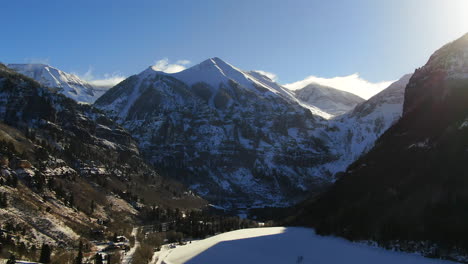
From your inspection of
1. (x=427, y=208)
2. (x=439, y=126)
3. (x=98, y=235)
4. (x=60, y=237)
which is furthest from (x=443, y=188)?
(x=98, y=235)

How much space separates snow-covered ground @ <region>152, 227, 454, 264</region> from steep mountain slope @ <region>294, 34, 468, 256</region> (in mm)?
5912

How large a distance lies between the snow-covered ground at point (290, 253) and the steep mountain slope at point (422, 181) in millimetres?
5912

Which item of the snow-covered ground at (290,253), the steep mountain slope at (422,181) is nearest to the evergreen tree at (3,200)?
the snow-covered ground at (290,253)

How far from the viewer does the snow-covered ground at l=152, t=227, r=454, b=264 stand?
350 ft

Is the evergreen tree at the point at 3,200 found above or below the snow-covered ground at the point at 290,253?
above

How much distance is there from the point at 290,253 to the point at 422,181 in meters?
44.3

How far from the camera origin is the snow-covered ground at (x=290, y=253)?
10669 cm

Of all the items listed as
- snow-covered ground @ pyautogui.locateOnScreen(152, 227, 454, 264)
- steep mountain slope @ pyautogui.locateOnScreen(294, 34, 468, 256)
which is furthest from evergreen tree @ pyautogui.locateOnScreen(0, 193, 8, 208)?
steep mountain slope @ pyautogui.locateOnScreen(294, 34, 468, 256)

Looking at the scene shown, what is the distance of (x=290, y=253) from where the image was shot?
399 ft

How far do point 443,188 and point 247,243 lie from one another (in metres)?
62.3

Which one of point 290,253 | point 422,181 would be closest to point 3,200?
point 290,253

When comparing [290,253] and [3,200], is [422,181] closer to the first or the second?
[290,253]

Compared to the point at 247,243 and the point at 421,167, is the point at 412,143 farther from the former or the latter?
the point at 247,243

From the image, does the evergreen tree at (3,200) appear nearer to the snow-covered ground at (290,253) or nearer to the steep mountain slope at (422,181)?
the snow-covered ground at (290,253)
